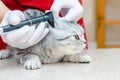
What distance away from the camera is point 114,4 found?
63.2 inches

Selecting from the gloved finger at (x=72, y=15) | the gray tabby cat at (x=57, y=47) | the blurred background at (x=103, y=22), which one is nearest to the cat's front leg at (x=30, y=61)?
the gray tabby cat at (x=57, y=47)

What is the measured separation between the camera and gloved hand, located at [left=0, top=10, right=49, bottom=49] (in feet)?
1.52

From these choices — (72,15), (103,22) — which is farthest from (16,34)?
(103,22)

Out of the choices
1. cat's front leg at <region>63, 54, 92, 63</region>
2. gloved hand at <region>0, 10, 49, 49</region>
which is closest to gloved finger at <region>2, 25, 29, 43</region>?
gloved hand at <region>0, 10, 49, 49</region>

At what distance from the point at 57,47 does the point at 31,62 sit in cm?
7

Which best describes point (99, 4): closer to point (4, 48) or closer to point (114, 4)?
point (114, 4)

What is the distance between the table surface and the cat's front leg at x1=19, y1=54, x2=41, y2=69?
0.04 ft

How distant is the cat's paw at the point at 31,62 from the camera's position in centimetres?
52

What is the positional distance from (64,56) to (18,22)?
0.15 metres

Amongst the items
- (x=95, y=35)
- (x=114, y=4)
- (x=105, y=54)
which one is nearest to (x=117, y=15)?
(x=114, y=4)

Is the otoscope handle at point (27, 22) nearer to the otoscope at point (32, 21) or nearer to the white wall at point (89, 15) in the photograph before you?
the otoscope at point (32, 21)

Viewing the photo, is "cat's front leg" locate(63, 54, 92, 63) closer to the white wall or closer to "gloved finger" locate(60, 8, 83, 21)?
"gloved finger" locate(60, 8, 83, 21)

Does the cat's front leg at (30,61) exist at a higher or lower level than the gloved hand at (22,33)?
lower

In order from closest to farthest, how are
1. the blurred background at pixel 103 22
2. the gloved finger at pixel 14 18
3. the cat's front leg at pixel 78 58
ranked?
the gloved finger at pixel 14 18 → the cat's front leg at pixel 78 58 → the blurred background at pixel 103 22
